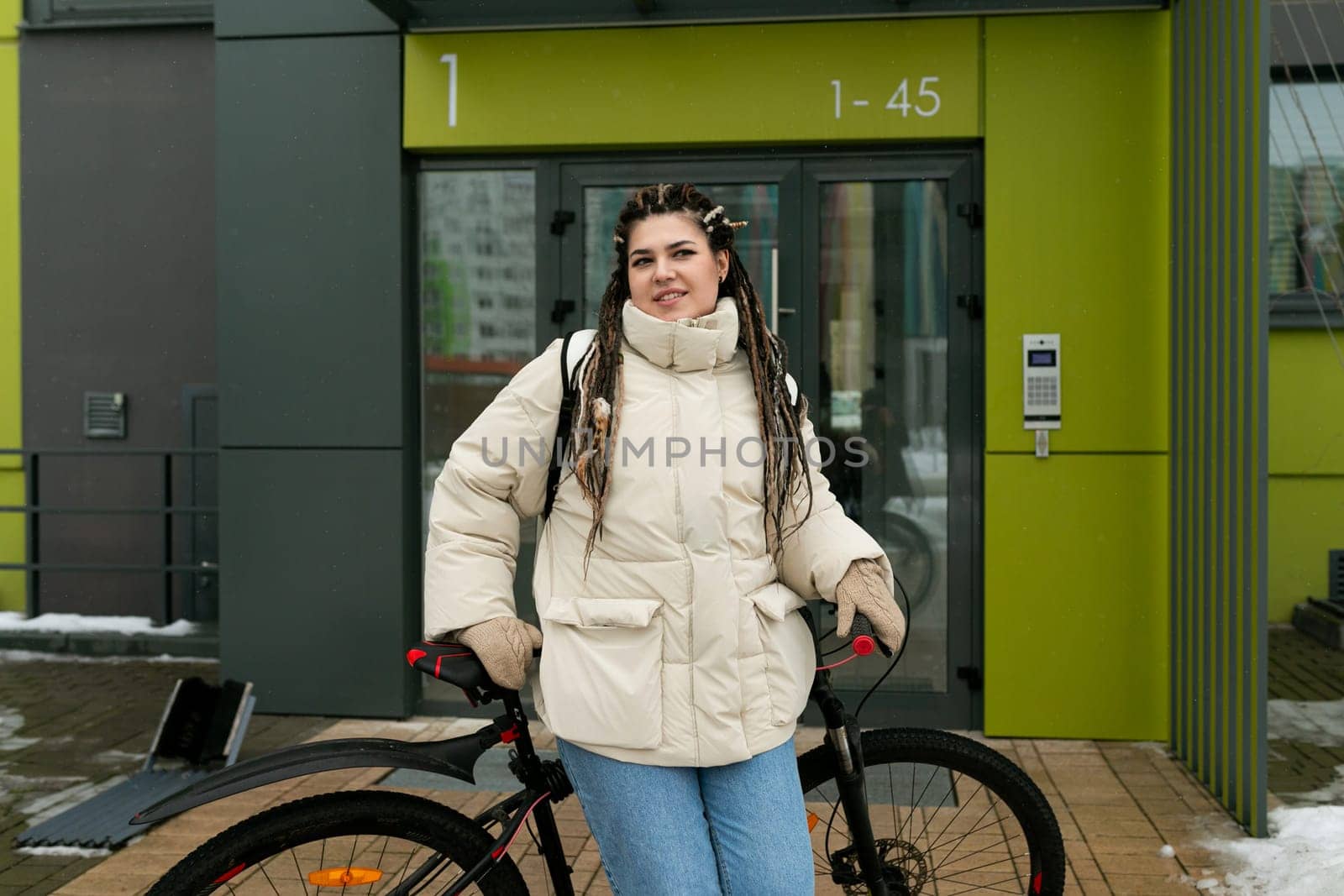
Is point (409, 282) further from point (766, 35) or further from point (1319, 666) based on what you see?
point (1319, 666)

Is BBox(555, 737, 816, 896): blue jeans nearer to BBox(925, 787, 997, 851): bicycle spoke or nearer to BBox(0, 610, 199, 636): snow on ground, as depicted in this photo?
BBox(925, 787, 997, 851): bicycle spoke

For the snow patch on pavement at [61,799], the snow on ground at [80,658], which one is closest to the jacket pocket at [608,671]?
the snow patch on pavement at [61,799]

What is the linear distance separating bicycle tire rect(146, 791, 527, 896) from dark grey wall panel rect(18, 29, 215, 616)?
20.3ft

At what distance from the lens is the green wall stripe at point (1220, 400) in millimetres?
4258

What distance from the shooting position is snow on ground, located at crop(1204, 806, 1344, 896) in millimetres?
3760

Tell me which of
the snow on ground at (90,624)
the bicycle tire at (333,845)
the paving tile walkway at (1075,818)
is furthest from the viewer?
the snow on ground at (90,624)

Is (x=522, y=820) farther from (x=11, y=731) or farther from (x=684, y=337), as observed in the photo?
(x=11, y=731)

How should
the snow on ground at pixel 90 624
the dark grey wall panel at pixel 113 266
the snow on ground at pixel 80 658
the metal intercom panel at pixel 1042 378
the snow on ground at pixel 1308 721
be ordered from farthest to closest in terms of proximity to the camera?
1. the dark grey wall panel at pixel 113 266
2. the snow on ground at pixel 90 624
3. the snow on ground at pixel 80 658
4. the snow on ground at pixel 1308 721
5. the metal intercom panel at pixel 1042 378

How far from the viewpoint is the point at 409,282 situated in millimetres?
5859

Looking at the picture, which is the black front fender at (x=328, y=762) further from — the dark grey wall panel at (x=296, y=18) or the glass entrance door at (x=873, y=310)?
the dark grey wall panel at (x=296, y=18)

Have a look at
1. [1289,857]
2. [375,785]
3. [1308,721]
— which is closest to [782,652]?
[1289,857]

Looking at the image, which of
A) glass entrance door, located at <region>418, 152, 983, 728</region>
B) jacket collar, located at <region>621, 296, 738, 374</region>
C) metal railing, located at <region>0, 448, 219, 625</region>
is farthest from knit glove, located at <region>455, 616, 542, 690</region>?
metal railing, located at <region>0, 448, 219, 625</region>

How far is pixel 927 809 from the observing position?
9.15 feet

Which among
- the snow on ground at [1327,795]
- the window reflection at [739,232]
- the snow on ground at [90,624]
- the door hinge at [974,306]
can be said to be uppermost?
the window reflection at [739,232]
